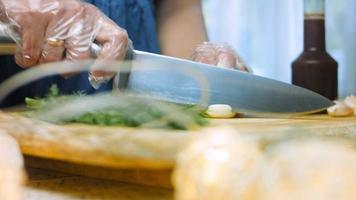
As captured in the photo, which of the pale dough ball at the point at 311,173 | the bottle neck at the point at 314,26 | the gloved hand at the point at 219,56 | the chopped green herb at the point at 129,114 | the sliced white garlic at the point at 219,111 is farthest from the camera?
the bottle neck at the point at 314,26

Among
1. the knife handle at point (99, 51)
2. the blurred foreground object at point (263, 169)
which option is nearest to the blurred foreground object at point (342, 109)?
the knife handle at point (99, 51)

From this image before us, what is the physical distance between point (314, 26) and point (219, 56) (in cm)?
22

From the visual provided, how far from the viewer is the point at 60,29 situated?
2.37ft

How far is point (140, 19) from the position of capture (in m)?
1.10

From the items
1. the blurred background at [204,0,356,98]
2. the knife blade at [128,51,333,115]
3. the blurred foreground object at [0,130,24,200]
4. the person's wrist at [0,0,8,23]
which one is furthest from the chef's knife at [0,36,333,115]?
the blurred background at [204,0,356,98]

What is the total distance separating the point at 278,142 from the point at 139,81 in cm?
44

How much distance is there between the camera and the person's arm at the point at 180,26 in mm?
1160

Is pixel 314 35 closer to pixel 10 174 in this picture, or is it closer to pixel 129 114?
pixel 129 114

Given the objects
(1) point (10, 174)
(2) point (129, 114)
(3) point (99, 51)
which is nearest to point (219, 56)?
(3) point (99, 51)

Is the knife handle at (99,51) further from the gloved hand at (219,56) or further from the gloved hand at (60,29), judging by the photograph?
the gloved hand at (219,56)

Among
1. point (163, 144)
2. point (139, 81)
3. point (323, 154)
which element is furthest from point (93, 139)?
point (139, 81)

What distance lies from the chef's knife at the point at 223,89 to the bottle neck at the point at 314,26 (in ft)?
1.03

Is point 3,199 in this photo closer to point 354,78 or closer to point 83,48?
point 83,48

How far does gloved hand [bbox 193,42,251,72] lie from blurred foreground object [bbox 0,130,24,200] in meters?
0.65
